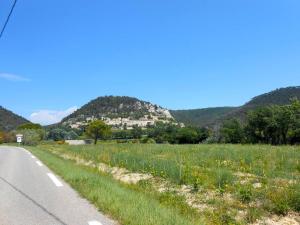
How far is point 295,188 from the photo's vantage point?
880cm

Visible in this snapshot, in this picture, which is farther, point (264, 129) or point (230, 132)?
point (230, 132)

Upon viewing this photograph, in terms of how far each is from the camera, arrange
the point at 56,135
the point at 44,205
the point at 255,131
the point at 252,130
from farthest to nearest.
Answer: the point at 56,135, the point at 252,130, the point at 255,131, the point at 44,205

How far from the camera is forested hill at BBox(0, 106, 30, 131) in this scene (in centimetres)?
14200

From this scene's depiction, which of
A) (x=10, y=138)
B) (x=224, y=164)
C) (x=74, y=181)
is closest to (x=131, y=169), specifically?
(x=224, y=164)

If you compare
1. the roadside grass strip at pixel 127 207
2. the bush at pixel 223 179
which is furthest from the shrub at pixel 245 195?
the roadside grass strip at pixel 127 207

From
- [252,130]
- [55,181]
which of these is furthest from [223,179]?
[252,130]

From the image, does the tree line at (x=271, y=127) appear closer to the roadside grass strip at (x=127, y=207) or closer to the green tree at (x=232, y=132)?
the green tree at (x=232, y=132)

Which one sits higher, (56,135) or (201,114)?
(201,114)

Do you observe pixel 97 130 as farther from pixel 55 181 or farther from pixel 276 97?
pixel 55 181

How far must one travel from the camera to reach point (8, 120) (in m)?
150

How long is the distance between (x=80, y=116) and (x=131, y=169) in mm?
183111

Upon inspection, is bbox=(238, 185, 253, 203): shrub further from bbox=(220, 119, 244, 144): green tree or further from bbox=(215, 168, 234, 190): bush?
bbox=(220, 119, 244, 144): green tree

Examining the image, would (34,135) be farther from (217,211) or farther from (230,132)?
(217,211)

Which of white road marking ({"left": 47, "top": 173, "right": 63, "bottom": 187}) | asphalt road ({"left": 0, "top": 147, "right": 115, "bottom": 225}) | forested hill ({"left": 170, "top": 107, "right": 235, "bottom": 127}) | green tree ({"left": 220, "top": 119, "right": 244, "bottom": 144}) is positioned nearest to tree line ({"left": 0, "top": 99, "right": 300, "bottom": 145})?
green tree ({"left": 220, "top": 119, "right": 244, "bottom": 144})
